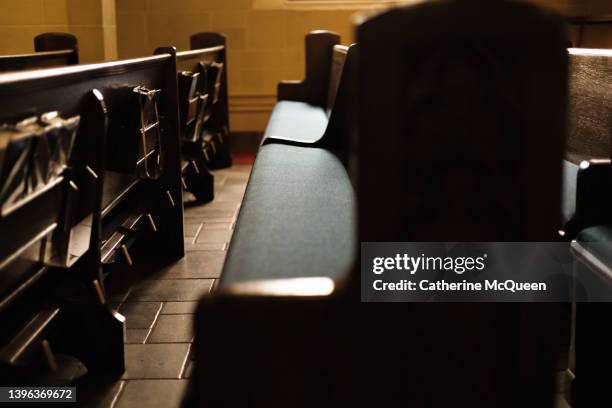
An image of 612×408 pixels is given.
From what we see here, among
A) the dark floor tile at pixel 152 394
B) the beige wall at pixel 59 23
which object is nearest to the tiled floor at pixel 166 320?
the dark floor tile at pixel 152 394

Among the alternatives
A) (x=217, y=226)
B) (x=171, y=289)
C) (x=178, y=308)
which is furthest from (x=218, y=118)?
(x=178, y=308)

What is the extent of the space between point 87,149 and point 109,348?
2.15ft

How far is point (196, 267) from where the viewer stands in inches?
125

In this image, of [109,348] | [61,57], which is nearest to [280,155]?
[109,348]

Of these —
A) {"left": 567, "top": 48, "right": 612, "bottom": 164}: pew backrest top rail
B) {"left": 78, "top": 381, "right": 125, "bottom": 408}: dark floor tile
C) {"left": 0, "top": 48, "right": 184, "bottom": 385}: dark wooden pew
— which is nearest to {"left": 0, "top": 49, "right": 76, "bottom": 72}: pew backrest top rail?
{"left": 0, "top": 48, "right": 184, "bottom": 385}: dark wooden pew

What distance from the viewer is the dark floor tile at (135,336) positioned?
2.35m

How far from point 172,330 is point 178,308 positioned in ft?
0.74

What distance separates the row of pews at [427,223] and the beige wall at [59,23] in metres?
5.34

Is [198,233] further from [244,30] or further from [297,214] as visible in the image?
[244,30]

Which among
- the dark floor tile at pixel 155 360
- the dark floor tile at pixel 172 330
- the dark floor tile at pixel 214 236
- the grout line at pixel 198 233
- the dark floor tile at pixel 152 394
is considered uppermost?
the dark floor tile at pixel 152 394

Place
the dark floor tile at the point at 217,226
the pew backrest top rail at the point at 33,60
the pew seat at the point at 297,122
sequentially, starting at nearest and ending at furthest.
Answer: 1. the pew backrest top rail at the point at 33,60
2. the pew seat at the point at 297,122
3. the dark floor tile at the point at 217,226

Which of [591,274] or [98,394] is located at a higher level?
[591,274]

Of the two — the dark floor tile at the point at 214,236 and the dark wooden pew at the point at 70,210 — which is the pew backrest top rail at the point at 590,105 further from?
the dark floor tile at the point at 214,236

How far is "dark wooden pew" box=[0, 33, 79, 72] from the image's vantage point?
3.05 m
